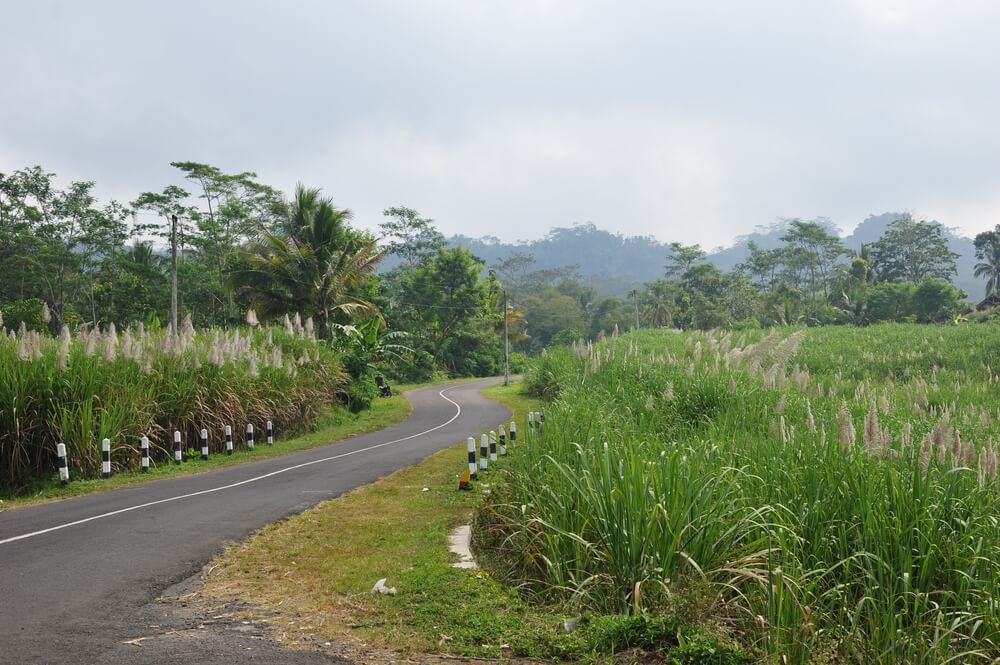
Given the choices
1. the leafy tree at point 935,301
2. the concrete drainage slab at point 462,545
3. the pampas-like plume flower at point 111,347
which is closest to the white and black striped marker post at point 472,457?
the concrete drainage slab at point 462,545

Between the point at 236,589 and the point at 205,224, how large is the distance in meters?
48.9

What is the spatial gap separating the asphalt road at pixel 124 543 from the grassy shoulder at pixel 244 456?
0.78 m

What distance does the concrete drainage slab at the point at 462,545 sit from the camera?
23.3ft

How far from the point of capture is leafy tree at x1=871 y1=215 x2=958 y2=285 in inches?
3561

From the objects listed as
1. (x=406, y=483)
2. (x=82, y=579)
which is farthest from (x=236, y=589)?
(x=406, y=483)

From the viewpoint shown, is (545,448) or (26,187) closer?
(545,448)

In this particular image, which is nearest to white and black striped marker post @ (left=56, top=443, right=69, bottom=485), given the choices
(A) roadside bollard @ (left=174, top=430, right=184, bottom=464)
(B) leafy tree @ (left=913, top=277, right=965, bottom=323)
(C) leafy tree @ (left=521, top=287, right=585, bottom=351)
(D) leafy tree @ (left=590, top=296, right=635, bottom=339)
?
(A) roadside bollard @ (left=174, top=430, right=184, bottom=464)

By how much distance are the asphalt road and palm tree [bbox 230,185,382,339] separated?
53.4ft

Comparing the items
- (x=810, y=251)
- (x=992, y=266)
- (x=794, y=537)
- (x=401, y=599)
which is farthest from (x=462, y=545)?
(x=810, y=251)

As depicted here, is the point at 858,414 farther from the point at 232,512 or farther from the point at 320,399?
the point at 320,399

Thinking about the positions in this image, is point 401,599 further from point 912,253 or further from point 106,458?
point 912,253

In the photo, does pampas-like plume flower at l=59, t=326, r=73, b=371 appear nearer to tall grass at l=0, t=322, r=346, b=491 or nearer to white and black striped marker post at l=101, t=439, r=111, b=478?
tall grass at l=0, t=322, r=346, b=491

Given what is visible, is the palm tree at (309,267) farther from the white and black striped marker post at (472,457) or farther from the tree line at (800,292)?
Result: the tree line at (800,292)

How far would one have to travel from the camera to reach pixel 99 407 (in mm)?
14344
